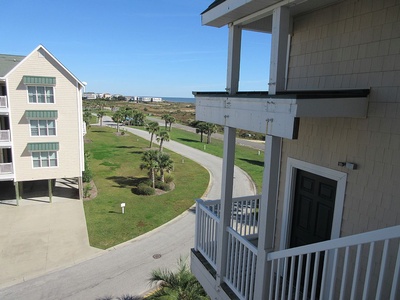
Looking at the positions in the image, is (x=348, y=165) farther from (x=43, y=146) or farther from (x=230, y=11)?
(x=43, y=146)

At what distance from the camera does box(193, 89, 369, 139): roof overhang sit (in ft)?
11.4

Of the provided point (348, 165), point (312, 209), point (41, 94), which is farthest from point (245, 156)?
point (348, 165)

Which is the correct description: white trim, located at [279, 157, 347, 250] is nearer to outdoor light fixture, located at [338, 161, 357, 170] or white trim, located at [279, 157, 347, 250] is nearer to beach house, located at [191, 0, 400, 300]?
beach house, located at [191, 0, 400, 300]

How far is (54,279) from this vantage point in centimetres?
1321

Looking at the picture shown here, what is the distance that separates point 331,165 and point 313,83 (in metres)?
1.57

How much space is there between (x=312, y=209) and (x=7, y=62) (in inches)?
985

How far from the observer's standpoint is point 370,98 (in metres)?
4.21

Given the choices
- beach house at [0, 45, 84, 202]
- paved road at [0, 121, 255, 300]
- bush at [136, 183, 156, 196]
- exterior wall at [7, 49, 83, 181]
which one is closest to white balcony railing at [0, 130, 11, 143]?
beach house at [0, 45, 84, 202]

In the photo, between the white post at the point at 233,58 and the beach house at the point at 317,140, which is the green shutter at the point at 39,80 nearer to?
the beach house at the point at 317,140

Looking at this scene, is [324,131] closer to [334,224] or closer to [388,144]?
[388,144]

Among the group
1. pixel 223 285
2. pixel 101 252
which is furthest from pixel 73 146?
pixel 223 285

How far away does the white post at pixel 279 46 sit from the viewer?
389 centimetres

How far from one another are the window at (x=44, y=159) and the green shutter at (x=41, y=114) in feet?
8.83

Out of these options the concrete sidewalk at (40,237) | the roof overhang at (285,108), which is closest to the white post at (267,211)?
the roof overhang at (285,108)
